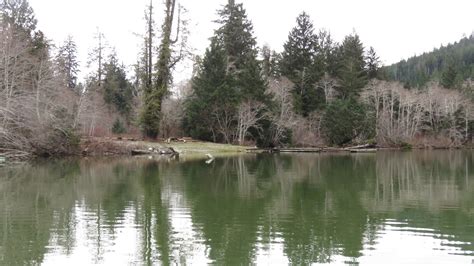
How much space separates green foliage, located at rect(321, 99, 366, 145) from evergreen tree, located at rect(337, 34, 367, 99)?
338 centimetres

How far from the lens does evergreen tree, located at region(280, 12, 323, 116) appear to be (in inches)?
2522

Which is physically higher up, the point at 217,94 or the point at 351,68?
the point at 351,68

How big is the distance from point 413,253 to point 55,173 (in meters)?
19.6

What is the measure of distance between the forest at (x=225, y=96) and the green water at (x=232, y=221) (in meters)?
15.7

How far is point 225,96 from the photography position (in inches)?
1992

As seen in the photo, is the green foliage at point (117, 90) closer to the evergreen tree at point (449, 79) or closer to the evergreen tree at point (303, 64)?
the evergreen tree at point (303, 64)

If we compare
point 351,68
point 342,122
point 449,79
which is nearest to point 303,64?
point 351,68

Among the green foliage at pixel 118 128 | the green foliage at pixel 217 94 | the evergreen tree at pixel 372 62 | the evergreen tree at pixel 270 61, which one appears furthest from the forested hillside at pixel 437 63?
the green foliage at pixel 118 128

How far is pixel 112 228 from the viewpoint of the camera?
11.4 metres

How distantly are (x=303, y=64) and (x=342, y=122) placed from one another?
38.8 ft

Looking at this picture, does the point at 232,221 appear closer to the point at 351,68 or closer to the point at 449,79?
the point at 351,68

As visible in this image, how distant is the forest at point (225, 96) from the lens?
36438 mm

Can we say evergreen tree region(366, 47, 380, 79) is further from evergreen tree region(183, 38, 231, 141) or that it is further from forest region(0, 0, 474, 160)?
Answer: evergreen tree region(183, 38, 231, 141)

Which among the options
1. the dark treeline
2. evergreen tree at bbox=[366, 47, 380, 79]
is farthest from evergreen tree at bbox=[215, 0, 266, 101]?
evergreen tree at bbox=[366, 47, 380, 79]
